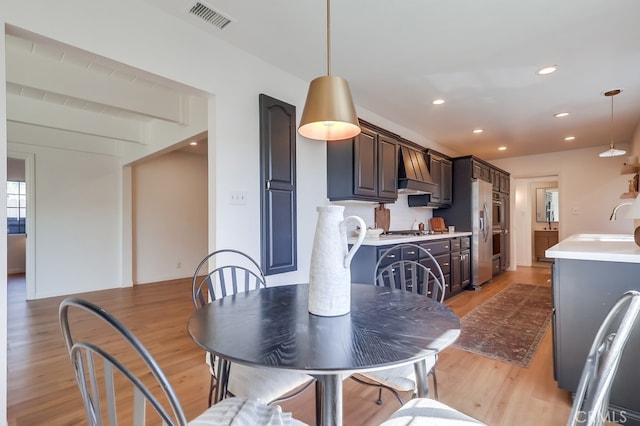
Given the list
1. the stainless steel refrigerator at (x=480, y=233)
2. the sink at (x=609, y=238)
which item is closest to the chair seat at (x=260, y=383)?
the sink at (x=609, y=238)

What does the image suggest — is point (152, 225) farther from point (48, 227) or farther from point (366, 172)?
point (366, 172)

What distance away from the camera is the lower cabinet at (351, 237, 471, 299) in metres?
3.26

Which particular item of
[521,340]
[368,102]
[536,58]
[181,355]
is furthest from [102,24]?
[521,340]

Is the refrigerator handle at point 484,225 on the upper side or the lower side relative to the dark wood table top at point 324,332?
upper

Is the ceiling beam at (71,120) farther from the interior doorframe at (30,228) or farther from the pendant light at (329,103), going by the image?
the pendant light at (329,103)

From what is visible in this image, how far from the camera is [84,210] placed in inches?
199

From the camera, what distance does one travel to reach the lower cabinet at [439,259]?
3.26 m

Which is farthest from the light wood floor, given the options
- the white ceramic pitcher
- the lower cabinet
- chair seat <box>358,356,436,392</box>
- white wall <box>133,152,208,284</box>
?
white wall <box>133,152,208,284</box>

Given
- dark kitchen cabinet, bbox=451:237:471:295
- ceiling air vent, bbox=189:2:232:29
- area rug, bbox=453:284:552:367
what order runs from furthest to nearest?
1. dark kitchen cabinet, bbox=451:237:471:295
2. area rug, bbox=453:284:552:367
3. ceiling air vent, bbox=189:2:232:29

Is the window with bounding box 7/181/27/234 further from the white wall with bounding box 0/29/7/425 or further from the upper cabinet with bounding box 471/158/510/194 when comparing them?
the upper cabinet with bounding box 471/158/510/194

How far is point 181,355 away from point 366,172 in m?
2.44

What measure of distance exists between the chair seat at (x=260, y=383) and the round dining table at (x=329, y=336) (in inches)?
9.4

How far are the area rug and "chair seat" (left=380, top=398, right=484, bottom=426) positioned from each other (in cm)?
177

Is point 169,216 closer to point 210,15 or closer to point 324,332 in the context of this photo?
point 210,15
